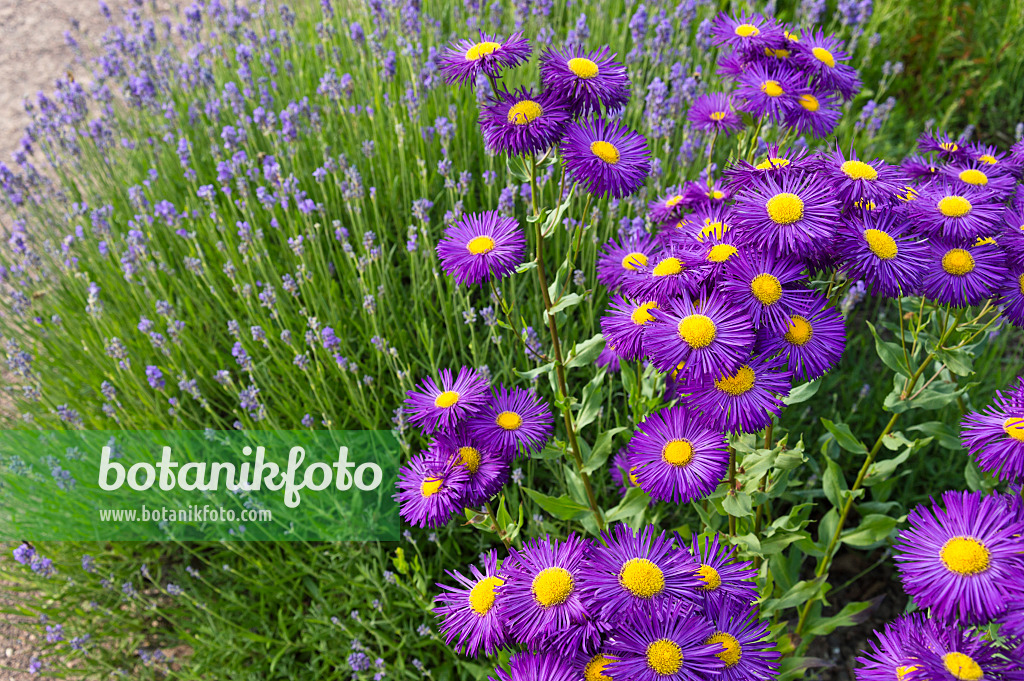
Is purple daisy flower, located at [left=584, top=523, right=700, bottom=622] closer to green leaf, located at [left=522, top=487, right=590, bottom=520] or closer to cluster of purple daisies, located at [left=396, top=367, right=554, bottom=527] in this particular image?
cluster of purple daisies, located at [left=396, top=367, right=554, bottom=527]

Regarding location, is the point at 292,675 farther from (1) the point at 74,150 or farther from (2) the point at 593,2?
(2) the point at 593,2

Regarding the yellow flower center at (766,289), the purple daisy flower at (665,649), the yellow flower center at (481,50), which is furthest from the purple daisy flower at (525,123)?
the purple daisy flower at (665,649)

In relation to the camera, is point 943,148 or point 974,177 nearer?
point 974,177

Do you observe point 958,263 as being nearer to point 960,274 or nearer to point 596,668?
point 960,274

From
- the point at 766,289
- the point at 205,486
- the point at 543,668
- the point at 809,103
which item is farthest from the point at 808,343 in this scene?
the point at 205,486

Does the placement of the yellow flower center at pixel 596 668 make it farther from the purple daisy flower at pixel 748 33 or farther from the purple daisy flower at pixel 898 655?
the purple daisy flower at pixel 748 33
